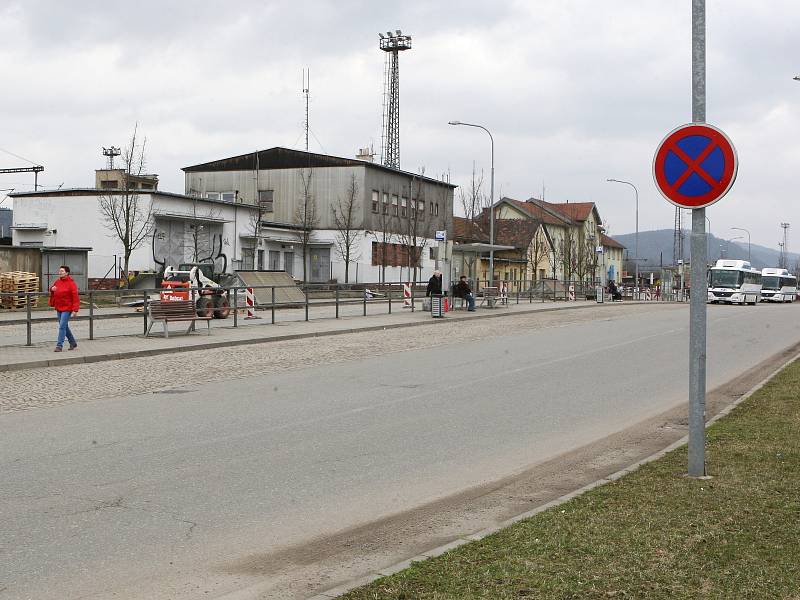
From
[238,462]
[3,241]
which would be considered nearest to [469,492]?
[238,462]

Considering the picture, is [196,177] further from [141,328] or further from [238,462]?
[238,462]

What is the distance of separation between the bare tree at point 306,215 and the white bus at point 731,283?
27042 millimetres

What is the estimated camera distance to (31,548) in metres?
5.54

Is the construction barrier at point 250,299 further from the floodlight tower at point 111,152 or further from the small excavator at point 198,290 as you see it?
the floodlight tower at point 111,152

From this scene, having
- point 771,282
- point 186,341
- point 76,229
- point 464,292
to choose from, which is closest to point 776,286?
point 771,282

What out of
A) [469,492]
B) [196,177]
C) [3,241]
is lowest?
[469,492]

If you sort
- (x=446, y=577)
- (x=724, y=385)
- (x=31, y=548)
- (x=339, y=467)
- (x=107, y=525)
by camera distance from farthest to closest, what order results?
1. (x=724, y=385)
2. (x=339, y=467)
3. (x=107, y=525)
4. (x=31, y=548)
5. (x=446, y=577)

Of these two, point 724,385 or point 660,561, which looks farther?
point 724,385

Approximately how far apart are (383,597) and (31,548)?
2.45 metres

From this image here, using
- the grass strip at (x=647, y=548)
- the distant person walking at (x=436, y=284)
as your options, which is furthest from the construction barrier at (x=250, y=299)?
the grass strip at (x=647, y=548)

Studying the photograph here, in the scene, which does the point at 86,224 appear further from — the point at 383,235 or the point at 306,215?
the point at 383,235

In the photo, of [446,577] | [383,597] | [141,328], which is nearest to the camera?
[383,597]

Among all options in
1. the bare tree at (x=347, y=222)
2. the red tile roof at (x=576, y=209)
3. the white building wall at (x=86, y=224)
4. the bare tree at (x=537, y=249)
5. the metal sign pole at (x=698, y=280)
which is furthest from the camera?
the red tile roof at (x=576, y=209)

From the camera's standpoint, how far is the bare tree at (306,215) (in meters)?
59.2
